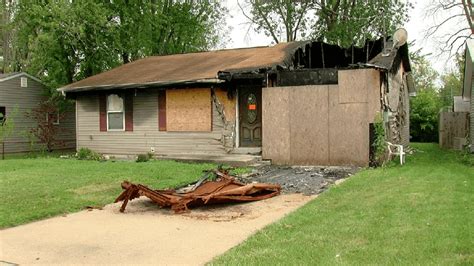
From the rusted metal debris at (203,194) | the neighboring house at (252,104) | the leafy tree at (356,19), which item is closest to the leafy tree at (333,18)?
the leafy tree at (356,19)

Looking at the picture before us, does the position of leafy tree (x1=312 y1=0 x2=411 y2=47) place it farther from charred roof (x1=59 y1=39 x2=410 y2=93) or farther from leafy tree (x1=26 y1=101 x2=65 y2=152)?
leafy tree (x1=26 y1=101 x2=65 y2=152)

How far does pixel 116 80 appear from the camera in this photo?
57.2 ft

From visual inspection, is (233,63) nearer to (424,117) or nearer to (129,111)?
(129,111)

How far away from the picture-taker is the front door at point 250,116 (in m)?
14.8

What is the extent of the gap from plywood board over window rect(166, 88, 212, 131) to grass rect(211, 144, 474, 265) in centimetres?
755

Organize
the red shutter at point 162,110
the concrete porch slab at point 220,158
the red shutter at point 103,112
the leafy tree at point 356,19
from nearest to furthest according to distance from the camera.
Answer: the concrete porch slab at point 220,158, the red shutter at point 162,110, the red shutter at point 103,112, the leafy tree at point 356,19

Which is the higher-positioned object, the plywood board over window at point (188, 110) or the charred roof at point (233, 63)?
the charred roof at point (233, 63)

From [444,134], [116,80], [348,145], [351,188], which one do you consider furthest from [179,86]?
[444,134]

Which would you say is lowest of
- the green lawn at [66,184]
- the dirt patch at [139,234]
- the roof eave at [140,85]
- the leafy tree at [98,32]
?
the dirt patch at [139,234]

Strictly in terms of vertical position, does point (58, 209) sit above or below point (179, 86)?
below

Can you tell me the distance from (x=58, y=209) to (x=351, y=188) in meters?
5.10

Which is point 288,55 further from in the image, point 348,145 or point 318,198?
point 318,198

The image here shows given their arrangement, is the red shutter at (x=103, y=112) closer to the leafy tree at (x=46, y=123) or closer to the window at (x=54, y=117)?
the leafy tree at (x=46, y=123)

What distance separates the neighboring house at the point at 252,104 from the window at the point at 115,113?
37 millimetres
